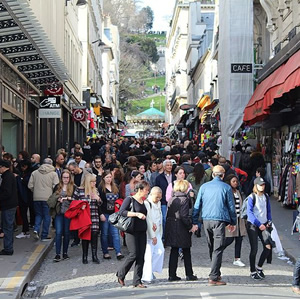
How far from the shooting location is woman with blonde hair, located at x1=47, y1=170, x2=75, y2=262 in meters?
12.6

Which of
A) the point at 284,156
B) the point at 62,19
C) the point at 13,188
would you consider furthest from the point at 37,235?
the point at 62,19

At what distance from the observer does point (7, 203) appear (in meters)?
12.3

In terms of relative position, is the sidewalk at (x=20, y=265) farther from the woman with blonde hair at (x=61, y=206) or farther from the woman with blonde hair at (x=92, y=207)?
the woman with blonde hair at (x=92, y=207)

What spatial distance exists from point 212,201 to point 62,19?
20004 mm

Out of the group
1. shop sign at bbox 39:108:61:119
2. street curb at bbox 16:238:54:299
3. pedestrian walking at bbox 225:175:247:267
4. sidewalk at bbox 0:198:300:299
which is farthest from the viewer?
shop sign at bbox 39:108:61:119

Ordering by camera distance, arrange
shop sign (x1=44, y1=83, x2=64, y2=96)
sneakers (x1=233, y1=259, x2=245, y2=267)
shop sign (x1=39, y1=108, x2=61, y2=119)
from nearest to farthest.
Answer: sneakers (x1=233, y1=259, x2=245, y2=267), shop sign (x1=39, y1=108, x2=61, y2=119), shop sign (x1=44, y1=83, x2=64, y2=96)

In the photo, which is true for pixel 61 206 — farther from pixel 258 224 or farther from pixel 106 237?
pixel 258 224

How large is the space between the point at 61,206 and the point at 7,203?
37.4 inches

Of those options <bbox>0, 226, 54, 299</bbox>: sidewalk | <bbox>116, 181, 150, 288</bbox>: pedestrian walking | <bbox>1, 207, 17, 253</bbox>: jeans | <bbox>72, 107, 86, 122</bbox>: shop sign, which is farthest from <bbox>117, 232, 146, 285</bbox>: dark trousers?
<bbox>72, 107, 86, 122</bbox>: shop sign

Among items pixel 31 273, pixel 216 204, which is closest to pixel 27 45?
pixel 31 273

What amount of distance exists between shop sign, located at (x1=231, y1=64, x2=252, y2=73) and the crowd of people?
8.90m

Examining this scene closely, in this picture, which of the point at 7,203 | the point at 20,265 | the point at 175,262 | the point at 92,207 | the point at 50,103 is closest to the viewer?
the point at 175,262

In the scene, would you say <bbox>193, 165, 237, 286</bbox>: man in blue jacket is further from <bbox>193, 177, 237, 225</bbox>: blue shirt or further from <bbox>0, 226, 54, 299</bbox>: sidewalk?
<bbox>0, 226, 54, 299</bbox>: sidewalk

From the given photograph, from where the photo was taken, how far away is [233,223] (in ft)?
33.7
